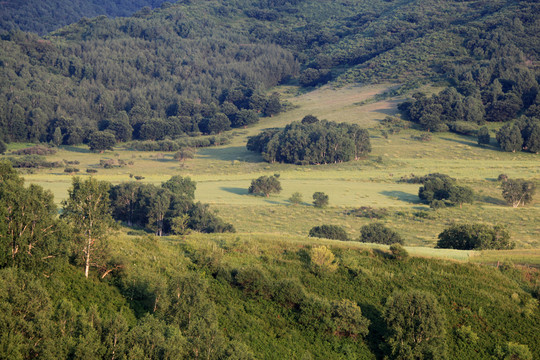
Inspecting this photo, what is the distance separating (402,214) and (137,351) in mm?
43767

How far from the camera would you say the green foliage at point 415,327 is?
21844 mm

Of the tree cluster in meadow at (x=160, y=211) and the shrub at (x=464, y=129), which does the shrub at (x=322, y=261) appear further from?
the shrub at (x=464, y=129)

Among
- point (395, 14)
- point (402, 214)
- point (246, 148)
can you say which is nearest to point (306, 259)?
point (402, 214)

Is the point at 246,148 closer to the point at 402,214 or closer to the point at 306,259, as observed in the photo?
the point at 402,214

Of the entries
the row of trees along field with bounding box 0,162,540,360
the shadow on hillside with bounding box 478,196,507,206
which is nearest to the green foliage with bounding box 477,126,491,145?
the shadow on hillside with bounding box 478,196,507,206

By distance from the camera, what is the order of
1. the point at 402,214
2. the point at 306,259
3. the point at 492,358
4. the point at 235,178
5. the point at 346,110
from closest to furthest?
the point at 492,358
the point at 306,259
the point at 402,214
the point at 235,178
the point at 346,110

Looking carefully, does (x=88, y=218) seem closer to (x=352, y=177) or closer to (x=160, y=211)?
(x=160, y=211)

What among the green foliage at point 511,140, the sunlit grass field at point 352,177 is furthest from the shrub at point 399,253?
the green foliage at point 511,140

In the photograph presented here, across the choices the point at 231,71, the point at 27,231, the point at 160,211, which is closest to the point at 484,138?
the point at 160,211

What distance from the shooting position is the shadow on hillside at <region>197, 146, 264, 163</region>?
94400 mm

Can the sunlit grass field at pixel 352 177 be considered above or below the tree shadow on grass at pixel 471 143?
below

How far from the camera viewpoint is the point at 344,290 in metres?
26.5

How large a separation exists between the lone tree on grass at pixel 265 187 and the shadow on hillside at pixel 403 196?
44.7 feet

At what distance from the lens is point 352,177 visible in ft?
256
